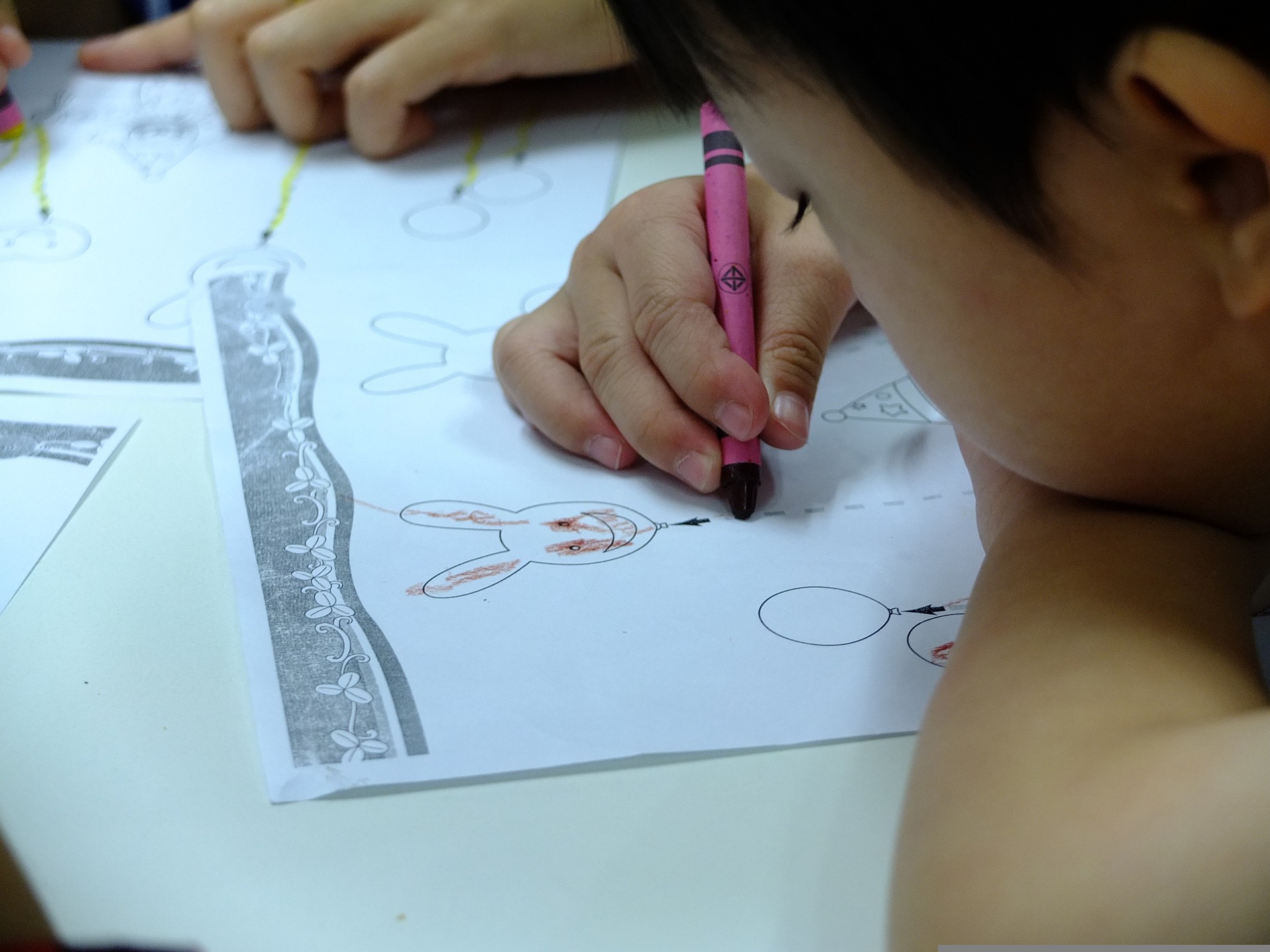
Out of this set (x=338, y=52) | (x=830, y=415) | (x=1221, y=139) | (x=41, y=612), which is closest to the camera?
(x=1221, y=139)

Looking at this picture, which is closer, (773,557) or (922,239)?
(922,239)

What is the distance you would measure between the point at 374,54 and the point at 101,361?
1.10 feet

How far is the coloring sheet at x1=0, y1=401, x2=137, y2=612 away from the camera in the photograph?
474 millimetres

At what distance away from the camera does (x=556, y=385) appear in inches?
21.3

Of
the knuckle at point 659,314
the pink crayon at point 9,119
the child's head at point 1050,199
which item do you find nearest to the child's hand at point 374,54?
the pink crayon at point 9,119

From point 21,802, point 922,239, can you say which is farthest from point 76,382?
point 922,239

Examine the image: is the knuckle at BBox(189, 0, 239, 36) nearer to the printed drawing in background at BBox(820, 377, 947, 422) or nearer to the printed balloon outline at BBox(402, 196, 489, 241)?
the printed balloon outline at BBox(402, 196, 489, 241)

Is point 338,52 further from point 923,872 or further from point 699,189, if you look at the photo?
point 923,872

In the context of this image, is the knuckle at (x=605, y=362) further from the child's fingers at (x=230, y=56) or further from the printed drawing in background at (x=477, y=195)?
the child's fingers at (x=230, y=56)

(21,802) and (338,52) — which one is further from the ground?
(338,52)

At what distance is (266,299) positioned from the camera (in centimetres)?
64

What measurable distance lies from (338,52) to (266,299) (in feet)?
0.89

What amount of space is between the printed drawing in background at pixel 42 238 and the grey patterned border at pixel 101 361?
99 mm

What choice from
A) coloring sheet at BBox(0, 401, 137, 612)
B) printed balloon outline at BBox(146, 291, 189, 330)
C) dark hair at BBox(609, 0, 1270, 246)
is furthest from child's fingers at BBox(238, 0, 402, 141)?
dark hair at BBox(609, 0, 1270, 246)
